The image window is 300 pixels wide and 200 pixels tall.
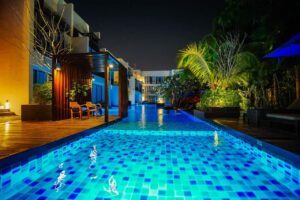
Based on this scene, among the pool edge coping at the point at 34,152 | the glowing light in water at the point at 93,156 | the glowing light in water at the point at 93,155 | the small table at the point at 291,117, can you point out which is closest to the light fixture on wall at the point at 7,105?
the pool edge coping at the point at 34,152

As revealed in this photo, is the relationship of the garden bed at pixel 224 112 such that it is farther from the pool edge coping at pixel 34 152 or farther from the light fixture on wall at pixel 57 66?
the light fixture on wall at pixel 57 66

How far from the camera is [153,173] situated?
305cm

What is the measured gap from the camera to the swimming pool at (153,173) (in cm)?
243

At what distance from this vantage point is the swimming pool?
95.7 inches

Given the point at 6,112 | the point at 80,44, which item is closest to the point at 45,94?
the point at 6,112

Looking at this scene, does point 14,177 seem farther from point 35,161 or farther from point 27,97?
point 27,97

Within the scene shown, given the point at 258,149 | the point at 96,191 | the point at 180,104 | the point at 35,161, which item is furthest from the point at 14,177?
the point at 180,104

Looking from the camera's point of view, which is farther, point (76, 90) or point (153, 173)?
point (76, 90)

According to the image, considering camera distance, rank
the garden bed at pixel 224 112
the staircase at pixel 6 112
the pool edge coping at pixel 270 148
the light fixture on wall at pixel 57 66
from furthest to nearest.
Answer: the staircase at pixel 6 112
the garden bed at pixel 224 112
the light fixture on wall at pixel 57 66
the pool edge coping at pixel 270 148

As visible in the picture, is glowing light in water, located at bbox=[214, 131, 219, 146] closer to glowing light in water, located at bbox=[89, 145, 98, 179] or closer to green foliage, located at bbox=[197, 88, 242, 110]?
glowing light in water, located at bbox=[89, 145, 98, 179]

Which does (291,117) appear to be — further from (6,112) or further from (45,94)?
(6,112)

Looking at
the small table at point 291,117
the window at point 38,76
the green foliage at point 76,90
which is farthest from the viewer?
the window at point 38,76

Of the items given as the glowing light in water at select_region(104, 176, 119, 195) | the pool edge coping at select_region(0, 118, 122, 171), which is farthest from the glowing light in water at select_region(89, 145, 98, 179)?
the pool edge coping at select_region(0, 118, 122, 171)

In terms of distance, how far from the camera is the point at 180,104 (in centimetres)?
1803
